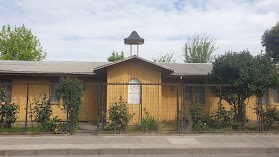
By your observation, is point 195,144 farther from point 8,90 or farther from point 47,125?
point 8,90

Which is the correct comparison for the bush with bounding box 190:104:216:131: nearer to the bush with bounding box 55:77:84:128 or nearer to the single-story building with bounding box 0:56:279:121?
the single-story building with bounding box 0:56:279:121

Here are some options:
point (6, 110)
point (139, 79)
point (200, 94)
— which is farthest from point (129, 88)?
point (6, 110)

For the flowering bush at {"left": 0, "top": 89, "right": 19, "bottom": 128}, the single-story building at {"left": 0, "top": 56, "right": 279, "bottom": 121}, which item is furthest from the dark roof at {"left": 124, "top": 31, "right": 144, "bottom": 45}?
the flowering bush at {"left": 0, "top": 89, "right": 19, "bottom": 128}

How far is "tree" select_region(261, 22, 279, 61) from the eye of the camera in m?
28.5

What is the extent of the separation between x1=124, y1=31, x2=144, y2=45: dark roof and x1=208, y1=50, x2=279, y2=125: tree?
623 cm

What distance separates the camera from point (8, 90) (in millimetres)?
12547

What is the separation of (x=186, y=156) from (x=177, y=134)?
101 inches

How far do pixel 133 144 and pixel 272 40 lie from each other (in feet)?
94.3

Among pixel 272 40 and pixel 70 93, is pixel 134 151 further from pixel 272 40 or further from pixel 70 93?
pixel 272 40

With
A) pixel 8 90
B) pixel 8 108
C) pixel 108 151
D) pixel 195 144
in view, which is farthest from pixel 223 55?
pixel 8 90

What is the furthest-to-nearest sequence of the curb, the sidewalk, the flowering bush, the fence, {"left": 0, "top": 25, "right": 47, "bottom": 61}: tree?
{"left": 0, "top": 25, "right": 47, "bottom": 61}: tree
the flowering bush
the fence
the sidewalk
the curb

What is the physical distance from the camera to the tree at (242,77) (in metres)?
9.27

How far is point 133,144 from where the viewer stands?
7488mm

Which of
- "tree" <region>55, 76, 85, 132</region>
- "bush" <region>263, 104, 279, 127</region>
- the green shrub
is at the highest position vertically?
"tree" <region>55, 76, 85, 132</region>
